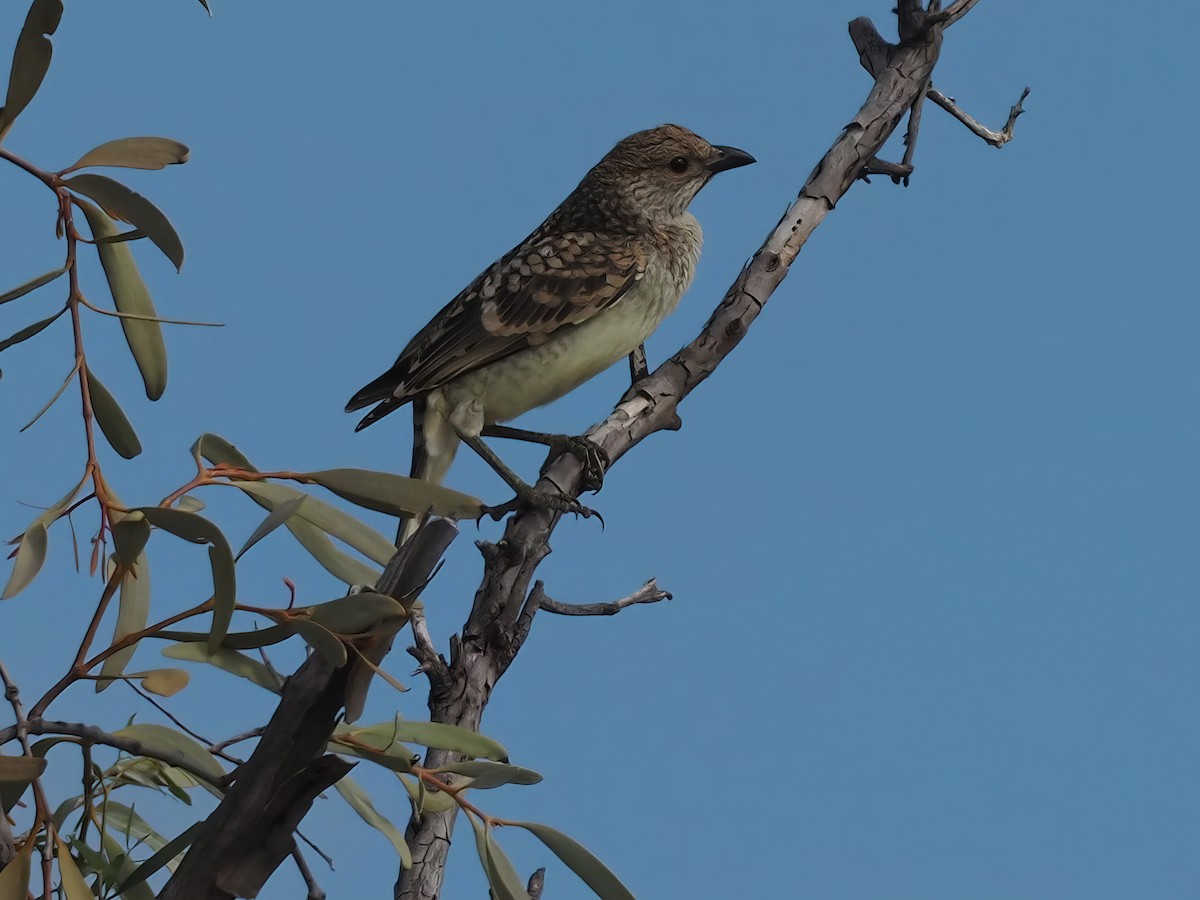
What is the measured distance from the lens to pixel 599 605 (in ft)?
14.1

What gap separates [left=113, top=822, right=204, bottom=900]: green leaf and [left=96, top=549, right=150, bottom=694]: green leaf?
0.35 m

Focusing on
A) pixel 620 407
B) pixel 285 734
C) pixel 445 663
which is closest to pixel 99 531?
pixel 285 734

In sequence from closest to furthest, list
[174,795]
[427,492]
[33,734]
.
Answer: [33,734], [427,492], [174,795]

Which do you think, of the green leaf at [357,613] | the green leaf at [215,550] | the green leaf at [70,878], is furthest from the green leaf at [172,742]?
the green leaf at [357,613]

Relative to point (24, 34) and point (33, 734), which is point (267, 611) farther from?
point (24, 34)

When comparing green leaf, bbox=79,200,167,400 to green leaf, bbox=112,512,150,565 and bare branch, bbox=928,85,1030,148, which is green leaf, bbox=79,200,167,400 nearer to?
green leaf, bbox=112,512,150,565

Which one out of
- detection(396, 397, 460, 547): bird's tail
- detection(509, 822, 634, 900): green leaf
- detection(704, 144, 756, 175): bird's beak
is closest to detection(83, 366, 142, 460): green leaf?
detection(509, 822, 634, 900): green leaf

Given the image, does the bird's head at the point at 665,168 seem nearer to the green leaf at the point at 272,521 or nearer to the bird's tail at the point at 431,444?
the bird's tail at the point at 431,444

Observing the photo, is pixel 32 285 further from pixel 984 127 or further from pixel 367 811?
pixel 984 127

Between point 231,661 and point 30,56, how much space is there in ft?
3.88

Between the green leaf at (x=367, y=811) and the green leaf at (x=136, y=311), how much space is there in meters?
0.92

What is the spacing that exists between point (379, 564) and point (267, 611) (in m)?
0.37

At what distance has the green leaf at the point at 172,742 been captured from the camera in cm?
265

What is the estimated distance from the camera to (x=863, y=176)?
4.74 m
